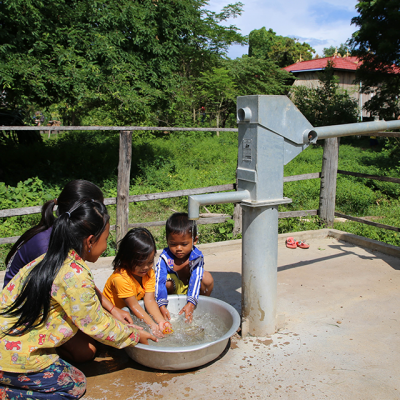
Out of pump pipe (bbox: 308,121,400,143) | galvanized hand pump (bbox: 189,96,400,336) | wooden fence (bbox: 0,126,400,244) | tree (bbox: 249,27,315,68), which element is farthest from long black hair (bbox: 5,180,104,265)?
tree (bbox: 249,27,315,68)

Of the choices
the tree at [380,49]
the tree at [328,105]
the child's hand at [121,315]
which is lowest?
the child's hand at [121,315]

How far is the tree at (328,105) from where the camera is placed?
57.1 feet

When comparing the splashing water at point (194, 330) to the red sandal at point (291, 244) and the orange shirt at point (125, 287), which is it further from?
the red sandal at point (291, 244)

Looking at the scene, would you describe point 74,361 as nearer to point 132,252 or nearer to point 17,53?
point 132,252

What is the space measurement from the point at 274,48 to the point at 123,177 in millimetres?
28436

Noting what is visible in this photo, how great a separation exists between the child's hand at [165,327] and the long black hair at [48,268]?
2.57ft

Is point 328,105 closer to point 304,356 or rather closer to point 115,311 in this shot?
point 304,356

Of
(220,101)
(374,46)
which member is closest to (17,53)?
(220,101)

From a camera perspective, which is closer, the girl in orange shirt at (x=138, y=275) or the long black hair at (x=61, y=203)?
the long black hair at (x=61, y=203)

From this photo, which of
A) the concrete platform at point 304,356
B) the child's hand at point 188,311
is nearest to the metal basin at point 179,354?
the concrete platform at point 304,356

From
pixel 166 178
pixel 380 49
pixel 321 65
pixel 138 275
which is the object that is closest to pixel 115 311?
pixel 138 275

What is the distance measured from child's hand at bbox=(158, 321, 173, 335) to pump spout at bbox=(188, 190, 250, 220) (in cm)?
73

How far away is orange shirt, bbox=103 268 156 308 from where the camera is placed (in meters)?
2.31

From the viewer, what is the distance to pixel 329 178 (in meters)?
4.79
